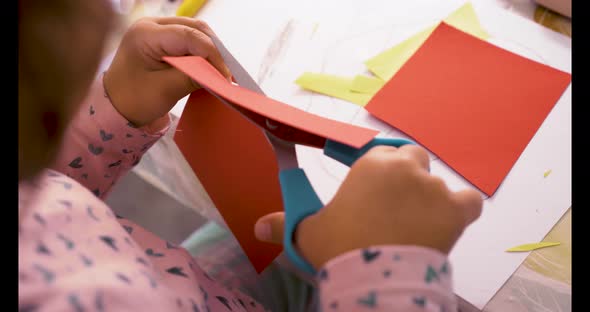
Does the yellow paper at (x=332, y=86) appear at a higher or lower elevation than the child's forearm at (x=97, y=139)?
higher

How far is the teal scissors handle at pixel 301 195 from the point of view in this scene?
36cm

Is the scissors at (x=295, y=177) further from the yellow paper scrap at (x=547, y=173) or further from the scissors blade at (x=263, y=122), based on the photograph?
the yellow paper scrap at (x=547, y=173)

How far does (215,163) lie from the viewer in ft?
1.63

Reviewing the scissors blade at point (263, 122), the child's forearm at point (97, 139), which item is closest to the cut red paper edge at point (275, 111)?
the scissors blade at point (263, 122)

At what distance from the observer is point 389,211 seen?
13.2 inches

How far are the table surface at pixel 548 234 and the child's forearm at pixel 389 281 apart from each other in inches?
6.0

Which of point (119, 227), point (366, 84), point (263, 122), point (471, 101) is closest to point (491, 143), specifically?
point (471, 101)

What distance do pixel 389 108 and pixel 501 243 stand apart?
18 centimetres

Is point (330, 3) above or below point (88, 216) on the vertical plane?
above

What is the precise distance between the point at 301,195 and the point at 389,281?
10cm
